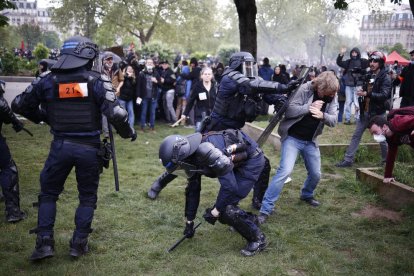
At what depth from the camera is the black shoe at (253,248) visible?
4.28 metres

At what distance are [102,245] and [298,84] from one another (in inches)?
109

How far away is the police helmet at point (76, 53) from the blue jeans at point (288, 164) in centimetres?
252

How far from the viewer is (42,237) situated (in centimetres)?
398

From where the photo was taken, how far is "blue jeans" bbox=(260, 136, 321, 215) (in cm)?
515

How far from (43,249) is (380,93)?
5.58 m

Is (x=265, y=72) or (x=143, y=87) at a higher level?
(x=265, y=72)

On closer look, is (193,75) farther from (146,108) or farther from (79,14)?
(79,14)

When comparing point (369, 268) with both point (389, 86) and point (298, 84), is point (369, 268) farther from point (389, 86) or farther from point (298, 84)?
point (389, 86)

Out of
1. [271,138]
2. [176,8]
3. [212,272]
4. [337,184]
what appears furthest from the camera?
[176,8]

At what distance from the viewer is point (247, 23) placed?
32.6 ft

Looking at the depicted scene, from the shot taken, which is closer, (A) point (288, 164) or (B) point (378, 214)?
(A) point (288, 164)

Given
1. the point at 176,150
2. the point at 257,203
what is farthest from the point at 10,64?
the point at 176,150

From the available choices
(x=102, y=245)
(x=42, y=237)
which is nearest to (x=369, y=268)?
(x=102, y=245)

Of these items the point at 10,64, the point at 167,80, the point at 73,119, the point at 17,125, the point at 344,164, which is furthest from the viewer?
the point at 10,64
